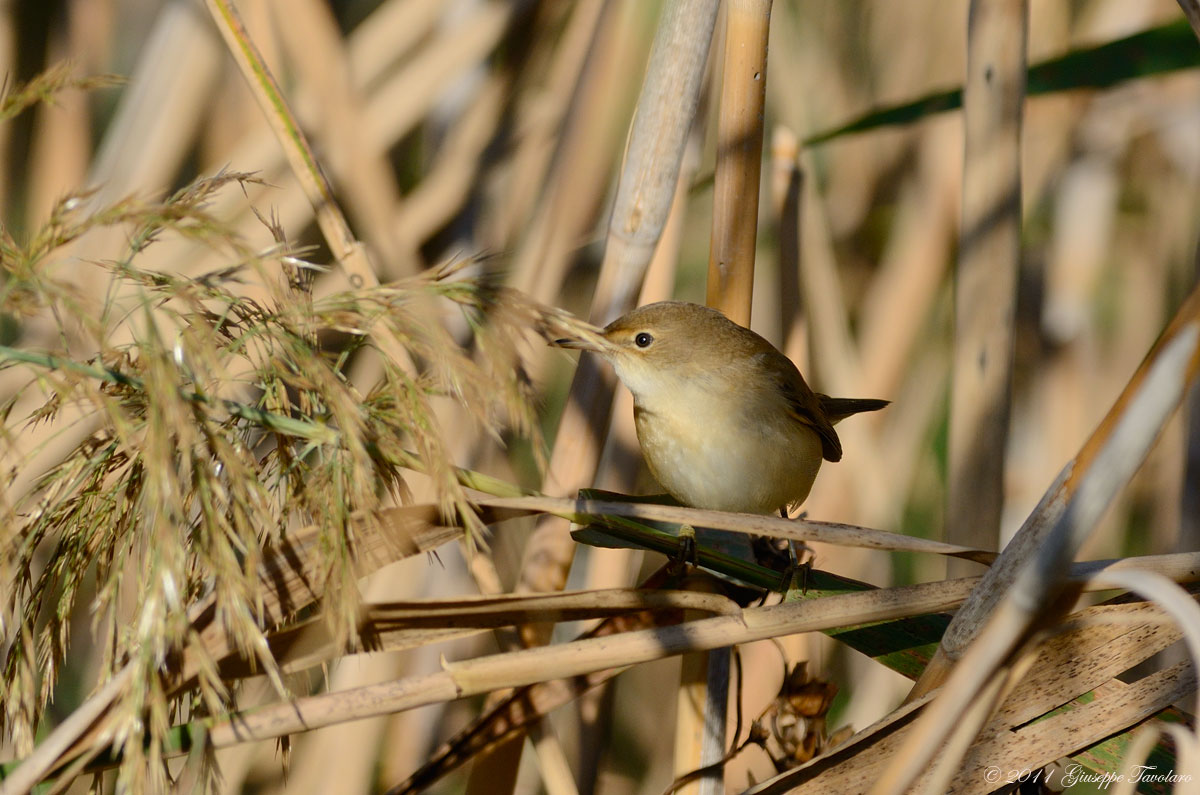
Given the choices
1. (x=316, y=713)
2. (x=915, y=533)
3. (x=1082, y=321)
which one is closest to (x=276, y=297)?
(x=316, y=713)

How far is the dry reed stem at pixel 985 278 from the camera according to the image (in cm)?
167

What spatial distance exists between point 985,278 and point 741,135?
58cm

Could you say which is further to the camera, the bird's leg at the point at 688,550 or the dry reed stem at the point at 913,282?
the dry reed stem at the point at 913,282

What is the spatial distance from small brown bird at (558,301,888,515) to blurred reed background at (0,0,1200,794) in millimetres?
153

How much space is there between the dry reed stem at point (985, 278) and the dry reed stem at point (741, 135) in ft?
1.55

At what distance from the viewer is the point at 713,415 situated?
186cm

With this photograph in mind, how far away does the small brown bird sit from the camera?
1.77 metres

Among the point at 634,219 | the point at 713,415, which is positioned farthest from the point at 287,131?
the point at 713,415

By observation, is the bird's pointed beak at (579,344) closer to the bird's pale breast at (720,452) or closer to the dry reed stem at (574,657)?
the bird's pale breast at (720,452)

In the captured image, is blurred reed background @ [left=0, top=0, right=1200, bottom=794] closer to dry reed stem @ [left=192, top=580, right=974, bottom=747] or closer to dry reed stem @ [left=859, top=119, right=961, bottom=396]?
dry reed stem @ [left=859, top=119, right=961, bottom=396]

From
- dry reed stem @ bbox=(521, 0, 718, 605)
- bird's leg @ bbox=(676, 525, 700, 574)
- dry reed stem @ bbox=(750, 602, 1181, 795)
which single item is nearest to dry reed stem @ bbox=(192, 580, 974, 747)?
dry reed stem @ bbox=(750, 602, 1181, 795)

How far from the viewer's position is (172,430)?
3.06 feet

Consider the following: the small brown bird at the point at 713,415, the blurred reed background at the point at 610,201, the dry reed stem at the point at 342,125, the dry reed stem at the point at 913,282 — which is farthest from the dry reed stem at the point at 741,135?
the dry reed stem at the point at 913,282

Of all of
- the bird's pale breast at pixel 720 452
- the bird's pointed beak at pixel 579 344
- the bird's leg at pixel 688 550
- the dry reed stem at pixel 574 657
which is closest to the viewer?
the dry reed stem at pixel 574 657
